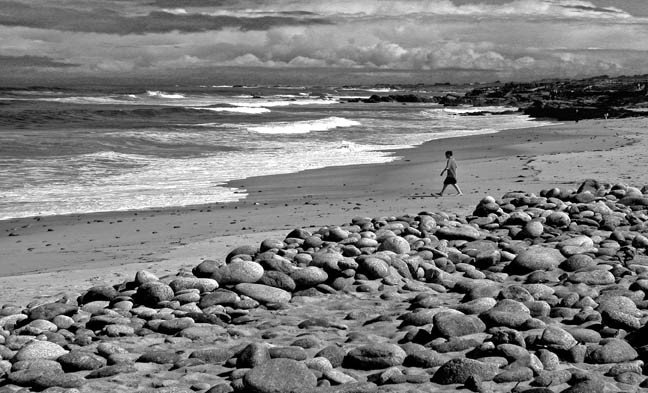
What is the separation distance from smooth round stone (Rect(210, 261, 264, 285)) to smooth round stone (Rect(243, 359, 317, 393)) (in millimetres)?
2460

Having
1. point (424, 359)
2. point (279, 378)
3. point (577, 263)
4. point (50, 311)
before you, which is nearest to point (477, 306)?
point (424, 359)

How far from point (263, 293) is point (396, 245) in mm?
2152

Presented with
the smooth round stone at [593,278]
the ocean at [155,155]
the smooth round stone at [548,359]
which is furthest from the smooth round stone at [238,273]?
the ocean at [155,155]

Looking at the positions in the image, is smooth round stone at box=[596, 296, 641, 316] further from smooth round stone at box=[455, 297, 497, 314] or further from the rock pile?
smooth round stone at box=[455, 297, 497, 314]

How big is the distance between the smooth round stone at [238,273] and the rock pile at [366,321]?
0.6 inches

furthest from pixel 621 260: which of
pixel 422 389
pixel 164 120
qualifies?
pixel 164 120

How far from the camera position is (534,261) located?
25.4 ft

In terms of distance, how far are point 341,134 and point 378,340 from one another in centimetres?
2901

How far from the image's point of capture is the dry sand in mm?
9375

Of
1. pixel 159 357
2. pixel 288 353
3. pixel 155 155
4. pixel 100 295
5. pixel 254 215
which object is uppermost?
pixel 288 353

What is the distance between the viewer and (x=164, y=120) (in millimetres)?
43188

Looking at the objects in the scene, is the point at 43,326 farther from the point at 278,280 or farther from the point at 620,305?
the point at 620,305

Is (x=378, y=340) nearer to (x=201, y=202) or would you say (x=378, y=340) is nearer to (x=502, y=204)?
(x=502, y=204)

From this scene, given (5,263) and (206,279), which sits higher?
(206,279)
